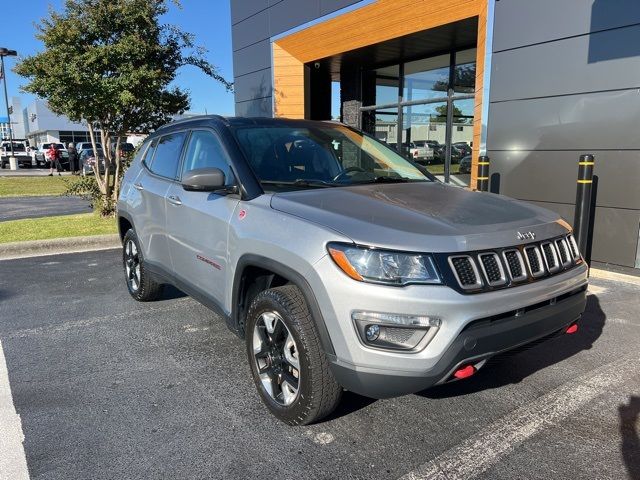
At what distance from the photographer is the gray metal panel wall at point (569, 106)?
245 inches

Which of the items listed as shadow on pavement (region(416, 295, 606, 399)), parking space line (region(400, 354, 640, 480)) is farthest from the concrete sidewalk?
parking space line (region(400, 354, 640, 480))

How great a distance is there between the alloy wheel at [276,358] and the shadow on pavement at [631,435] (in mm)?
1704

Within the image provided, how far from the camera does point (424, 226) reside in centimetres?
249

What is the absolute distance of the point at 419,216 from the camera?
8.66 feet

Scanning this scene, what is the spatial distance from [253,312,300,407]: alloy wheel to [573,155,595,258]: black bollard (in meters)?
4.84

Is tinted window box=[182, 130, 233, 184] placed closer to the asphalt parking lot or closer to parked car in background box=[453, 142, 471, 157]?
the asphalt parking lot

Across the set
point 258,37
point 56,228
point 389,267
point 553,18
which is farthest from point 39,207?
point 389,267

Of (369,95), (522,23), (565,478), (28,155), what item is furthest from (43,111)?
(565,478)

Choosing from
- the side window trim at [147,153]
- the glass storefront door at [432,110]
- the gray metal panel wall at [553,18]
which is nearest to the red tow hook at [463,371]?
the side window trim at [147,153]

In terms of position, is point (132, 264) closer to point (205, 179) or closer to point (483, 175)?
point (205, 179)

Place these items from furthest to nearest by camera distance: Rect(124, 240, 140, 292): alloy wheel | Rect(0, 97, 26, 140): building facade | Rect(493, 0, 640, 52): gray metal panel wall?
Rect(0, 97, 26, 140): building facade
Rect(493, 0, 640, 52): gray metal panel wall
Rect(124, 240, 140, 292): alloy wheel

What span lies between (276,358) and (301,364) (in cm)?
36

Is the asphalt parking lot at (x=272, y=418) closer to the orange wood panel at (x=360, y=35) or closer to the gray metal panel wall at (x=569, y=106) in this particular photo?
the gray metal panel wall at (x=569, y=106)

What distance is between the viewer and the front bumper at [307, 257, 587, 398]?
228 cm
